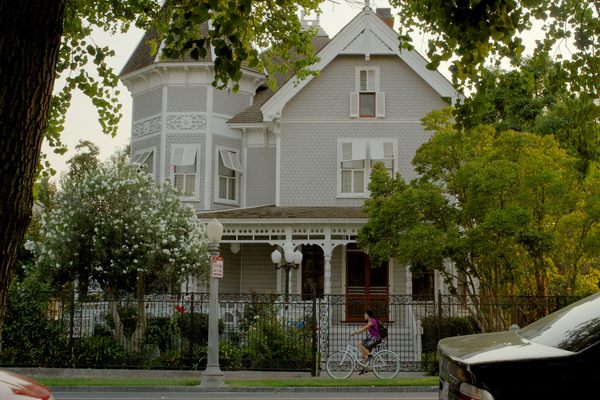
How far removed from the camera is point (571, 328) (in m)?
5.32

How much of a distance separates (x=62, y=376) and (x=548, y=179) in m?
13.3

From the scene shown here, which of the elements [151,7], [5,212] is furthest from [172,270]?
[5,212]

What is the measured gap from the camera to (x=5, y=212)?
405 cm

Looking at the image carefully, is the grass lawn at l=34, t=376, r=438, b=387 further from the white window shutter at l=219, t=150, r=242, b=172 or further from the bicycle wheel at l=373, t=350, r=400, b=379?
the white window shutter at l=219, t=150, r=242, b=172

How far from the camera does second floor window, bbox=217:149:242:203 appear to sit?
3034 centimetres

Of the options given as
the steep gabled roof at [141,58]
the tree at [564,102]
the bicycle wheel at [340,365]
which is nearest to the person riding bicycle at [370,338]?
the bicycle wheel at [340,365]

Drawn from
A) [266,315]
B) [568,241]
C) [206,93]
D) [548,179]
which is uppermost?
[206,93]

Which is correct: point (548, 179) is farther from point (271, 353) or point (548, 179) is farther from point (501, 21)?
point (501, 21)

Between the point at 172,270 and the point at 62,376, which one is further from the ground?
the point at 172,270

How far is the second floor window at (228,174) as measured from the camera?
30.3m

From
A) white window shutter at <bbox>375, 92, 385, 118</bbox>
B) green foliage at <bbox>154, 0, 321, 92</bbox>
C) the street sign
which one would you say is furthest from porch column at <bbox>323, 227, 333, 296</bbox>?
green foliage at <bbox>154, 0, 321, 92</bbox>

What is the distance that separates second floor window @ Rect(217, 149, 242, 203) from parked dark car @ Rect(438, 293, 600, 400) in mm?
25235

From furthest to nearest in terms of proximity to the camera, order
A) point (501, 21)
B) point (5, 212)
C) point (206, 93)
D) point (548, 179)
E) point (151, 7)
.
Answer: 1. point (206, 93)
2. point (548, 179)
3. point (151, 7)
4. point (501, 21)
5. point (5, 212)

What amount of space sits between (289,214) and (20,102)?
24.2 m
